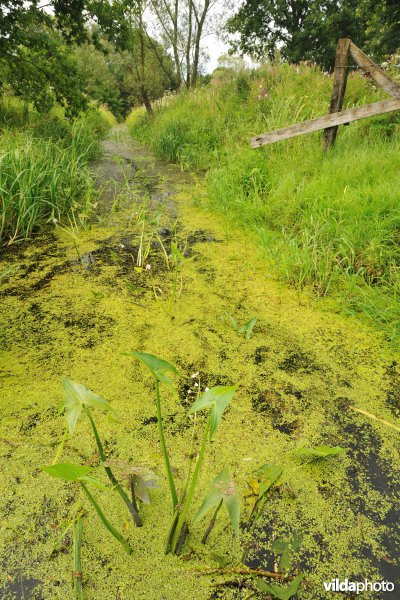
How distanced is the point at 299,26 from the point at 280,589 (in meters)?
18.2

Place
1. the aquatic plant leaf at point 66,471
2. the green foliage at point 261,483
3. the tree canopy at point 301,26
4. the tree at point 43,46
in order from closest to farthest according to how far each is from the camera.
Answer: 1. the aquatic plant leaf at point 66,471
2. the green foliage at point 261,483
3. the tree at point 43,46
4. the tree canopy at point 301,26

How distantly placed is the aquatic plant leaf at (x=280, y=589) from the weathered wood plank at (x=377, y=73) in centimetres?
305

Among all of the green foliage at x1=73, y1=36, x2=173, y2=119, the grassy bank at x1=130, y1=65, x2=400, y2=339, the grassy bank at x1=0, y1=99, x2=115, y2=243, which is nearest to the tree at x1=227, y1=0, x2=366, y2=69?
the green foliage at x1=73, y1=36, x2=173, y2=119

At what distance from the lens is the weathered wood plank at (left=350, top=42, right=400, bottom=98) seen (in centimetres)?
264

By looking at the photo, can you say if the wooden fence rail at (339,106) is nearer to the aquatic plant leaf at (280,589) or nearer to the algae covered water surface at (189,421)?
the algae covered water surface at (189,421)

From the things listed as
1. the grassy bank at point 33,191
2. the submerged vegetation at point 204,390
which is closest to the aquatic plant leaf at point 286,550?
the submerged vegetation at point 204,390

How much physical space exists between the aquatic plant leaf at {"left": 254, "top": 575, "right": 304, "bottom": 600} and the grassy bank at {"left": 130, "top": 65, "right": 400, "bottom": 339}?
3.32 feet

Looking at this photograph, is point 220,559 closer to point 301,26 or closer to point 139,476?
point 139,476

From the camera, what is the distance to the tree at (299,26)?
1324cm

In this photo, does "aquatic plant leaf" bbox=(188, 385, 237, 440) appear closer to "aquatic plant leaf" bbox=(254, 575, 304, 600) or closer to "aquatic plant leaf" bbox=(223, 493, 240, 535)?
"aquatic plant leaf" bbox=(223, 493, 240, 535)

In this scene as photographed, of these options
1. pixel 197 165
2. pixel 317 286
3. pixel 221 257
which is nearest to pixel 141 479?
pixel 317 286

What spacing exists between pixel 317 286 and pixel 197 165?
3098mm

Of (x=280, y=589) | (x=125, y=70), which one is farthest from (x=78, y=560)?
(x=125, y=70)

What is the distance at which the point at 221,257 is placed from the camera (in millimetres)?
2174
